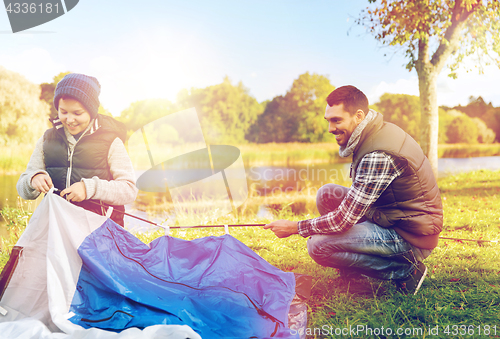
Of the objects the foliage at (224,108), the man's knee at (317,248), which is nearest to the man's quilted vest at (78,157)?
the man's knee at (317,248)

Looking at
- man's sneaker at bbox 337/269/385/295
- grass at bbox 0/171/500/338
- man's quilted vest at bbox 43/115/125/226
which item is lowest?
grass at bbox 0/171/500/338

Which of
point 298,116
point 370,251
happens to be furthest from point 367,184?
point 298,116

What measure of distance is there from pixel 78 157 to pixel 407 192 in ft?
8.09

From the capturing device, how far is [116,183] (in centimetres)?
238

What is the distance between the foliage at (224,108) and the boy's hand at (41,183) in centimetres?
1947

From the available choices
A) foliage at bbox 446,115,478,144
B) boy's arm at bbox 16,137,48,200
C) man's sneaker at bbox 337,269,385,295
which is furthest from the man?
foliage at bbox 446,115,478,144

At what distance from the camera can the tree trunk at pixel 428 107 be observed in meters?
6.41

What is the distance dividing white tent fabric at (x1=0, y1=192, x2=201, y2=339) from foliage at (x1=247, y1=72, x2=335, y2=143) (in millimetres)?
19937

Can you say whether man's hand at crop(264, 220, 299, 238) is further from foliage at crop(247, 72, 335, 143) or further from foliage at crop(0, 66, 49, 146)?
foliage at crop(247, 72, 335, 143)

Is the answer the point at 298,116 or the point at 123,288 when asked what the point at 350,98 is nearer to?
the point at 123,288

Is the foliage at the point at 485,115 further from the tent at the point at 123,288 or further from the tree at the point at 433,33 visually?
the tent at the point at 123,288

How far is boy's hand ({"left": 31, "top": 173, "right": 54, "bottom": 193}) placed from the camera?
2170 mm

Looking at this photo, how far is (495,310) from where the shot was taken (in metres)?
2.11

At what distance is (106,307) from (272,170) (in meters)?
12.5
